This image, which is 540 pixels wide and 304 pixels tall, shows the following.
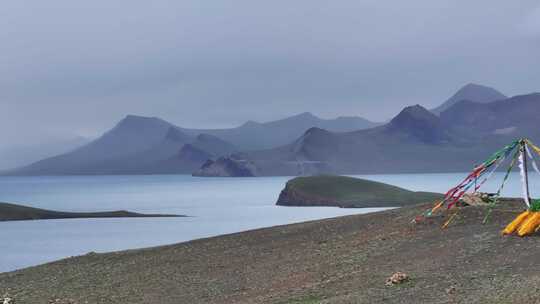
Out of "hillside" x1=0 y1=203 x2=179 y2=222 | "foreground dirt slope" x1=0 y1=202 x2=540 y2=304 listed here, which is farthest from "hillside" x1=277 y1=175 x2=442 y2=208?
"foreground dirt slope" x1=0 y1=202 x2=540 y2=304

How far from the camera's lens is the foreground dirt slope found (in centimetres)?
2233

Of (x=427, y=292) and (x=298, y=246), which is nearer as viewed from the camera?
(x=427, y=292)

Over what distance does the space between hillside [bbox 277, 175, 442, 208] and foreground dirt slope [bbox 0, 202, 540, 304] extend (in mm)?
130115

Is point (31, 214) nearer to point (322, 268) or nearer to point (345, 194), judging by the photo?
point (345, 194)

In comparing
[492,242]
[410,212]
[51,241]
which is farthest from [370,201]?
[492,242]

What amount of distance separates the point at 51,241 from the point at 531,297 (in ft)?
279

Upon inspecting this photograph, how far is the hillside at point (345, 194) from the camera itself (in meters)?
171

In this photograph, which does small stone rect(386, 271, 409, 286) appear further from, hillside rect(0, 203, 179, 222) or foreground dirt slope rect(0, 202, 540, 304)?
hillside rect(0, 203, 179, 222)

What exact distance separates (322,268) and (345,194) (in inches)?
5986

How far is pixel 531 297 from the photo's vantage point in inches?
716

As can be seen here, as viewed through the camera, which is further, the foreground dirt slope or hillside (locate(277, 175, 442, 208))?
hillside (locate(277, 175, 442, 208))

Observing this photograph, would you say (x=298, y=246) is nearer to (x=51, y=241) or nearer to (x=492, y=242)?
(x=492, y=242)

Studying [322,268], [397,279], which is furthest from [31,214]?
[397,279]

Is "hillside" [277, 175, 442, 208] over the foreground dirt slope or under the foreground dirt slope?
over
